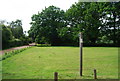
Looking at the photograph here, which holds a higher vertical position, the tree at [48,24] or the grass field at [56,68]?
the tree at [48,24]

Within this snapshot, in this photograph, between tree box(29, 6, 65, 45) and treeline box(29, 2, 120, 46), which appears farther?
tree box(29, 6, 65, 45)

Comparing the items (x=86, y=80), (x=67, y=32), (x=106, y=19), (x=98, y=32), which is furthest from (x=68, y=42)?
(x=86, y=80)

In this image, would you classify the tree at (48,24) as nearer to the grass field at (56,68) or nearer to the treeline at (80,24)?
the treeline at (80,24)

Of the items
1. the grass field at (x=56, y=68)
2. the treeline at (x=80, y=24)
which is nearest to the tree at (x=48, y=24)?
the treeline at (x=80, y=24)

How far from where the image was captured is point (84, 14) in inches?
1415

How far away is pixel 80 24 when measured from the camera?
35594mm

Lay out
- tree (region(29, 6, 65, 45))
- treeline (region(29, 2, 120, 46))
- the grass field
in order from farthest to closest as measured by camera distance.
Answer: tree (region(29, 6, 65, 45)) < treeline (region(29, 2, 120, 46)) < the grass field

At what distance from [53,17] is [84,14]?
10.2 metres

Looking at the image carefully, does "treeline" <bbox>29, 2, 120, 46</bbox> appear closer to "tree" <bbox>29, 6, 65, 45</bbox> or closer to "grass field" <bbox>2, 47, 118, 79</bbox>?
"tree" <bbox>29, 6, 65, 45</bbox>

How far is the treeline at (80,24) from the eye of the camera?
33.7 m

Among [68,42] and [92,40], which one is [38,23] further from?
[92,40]

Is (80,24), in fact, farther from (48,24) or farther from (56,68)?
(56,68)

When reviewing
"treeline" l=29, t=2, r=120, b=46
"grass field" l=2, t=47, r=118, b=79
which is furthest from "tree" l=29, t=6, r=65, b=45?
"grass field" l=2, t=47, r=118, b=79

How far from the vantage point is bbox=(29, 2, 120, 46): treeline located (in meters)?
33.7
